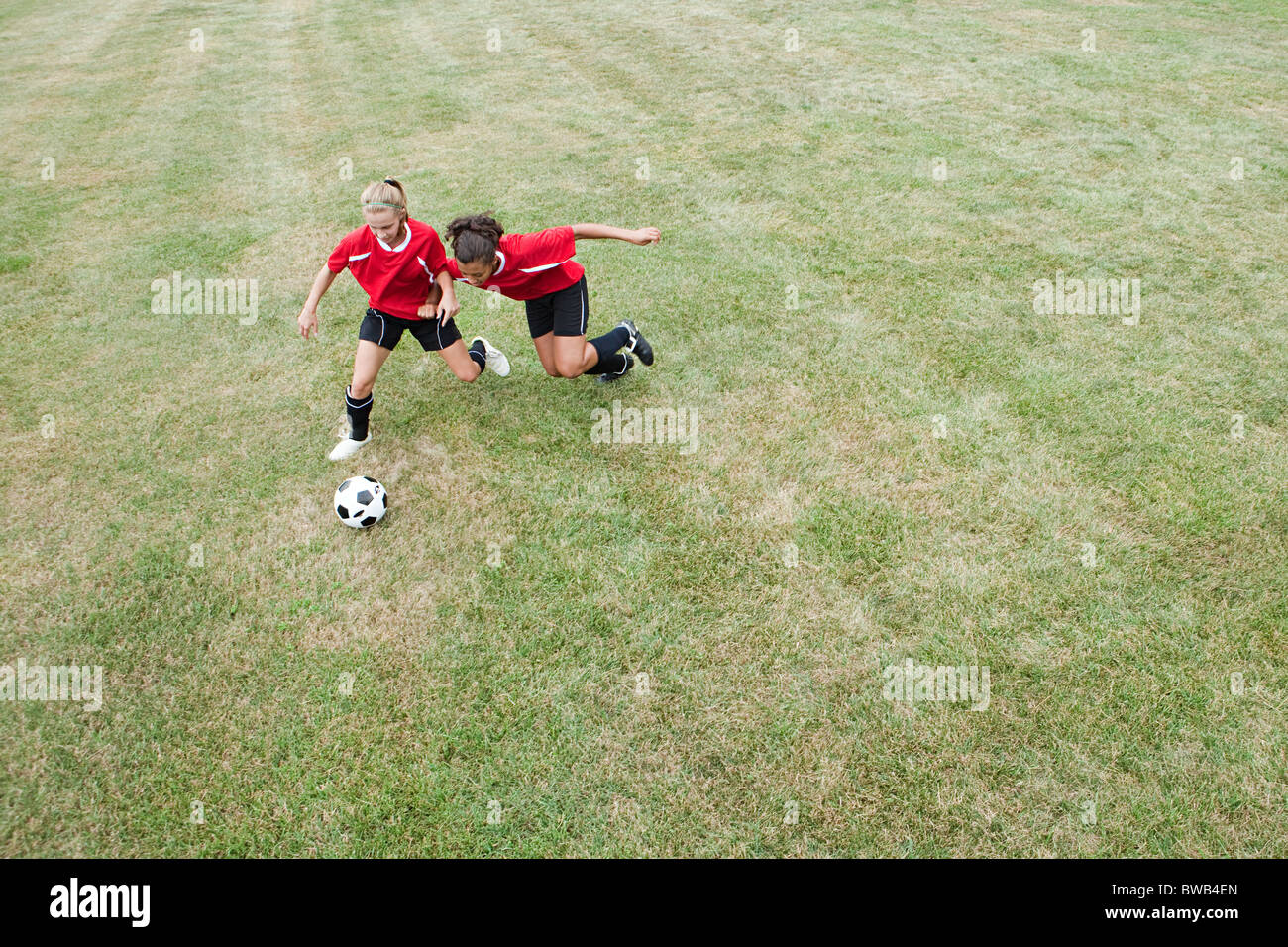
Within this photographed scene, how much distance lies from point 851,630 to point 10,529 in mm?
5649

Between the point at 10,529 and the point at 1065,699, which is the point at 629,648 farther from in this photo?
the point at 10,529

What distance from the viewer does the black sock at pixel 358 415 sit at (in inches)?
220

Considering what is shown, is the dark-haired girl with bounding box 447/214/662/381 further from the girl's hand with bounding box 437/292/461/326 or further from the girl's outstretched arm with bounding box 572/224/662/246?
the girl's hand with bounding box 437/292/461/326

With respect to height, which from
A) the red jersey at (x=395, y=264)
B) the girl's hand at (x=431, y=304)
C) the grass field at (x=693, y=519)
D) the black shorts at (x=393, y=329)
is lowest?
the grass field at (x=693, y=519)

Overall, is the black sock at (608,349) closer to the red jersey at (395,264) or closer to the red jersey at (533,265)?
the red jersey at (533,265)

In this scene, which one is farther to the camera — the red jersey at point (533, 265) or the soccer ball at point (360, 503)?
the red jersey at point (533, 265)

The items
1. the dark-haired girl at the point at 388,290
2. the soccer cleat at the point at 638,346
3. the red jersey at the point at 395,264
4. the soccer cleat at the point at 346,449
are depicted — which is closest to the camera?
the dark-haired girl at the point at 388,290

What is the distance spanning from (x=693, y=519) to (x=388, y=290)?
2798 mm

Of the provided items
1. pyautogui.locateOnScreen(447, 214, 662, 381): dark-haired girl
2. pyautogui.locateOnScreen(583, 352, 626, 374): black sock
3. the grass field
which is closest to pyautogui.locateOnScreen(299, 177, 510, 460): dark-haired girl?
pyautogui.locateOnScreen(447, 214, 662, 381): dark-haired girl

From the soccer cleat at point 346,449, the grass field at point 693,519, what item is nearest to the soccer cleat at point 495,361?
the grass field at point 693,519

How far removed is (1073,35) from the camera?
14.6 metres

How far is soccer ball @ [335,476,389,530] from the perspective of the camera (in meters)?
5.00

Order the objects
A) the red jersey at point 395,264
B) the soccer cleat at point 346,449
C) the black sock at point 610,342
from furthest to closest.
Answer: the black sock at point 610,342, the soccer cleat at point 346,449, the red jersey at point 395,264

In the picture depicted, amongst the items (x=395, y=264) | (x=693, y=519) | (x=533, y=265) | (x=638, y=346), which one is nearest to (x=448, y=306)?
(x=395, y=264)
